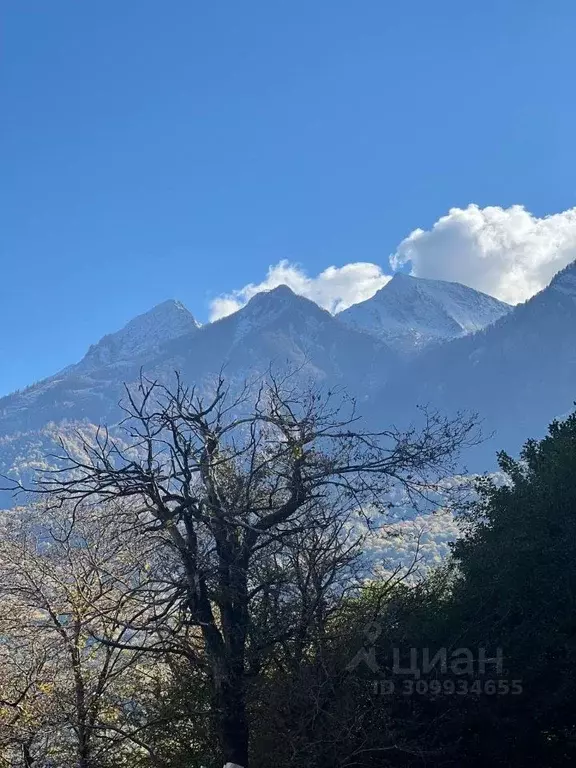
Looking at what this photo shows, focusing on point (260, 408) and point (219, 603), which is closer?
point (219, 603)

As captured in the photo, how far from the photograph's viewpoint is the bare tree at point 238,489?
8.34m

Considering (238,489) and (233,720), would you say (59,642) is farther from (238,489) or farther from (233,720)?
(238,489)

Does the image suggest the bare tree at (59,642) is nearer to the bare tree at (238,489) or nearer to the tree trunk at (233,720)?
the bare tree at (238,489)

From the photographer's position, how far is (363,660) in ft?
36.1

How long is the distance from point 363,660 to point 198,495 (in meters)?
4.53

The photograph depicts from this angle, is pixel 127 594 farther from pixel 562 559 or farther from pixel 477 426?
pixel 562 559

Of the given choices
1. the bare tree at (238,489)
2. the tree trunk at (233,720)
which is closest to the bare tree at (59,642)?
the bare tree at (238,489)

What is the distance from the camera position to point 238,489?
30.8 feet

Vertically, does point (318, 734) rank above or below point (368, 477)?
below

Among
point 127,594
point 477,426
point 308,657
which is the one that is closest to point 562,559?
point 477,426

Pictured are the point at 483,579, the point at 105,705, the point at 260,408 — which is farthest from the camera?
the point at 483,579

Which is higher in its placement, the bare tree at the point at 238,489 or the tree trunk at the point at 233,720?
the bare tree at the point at 238,489

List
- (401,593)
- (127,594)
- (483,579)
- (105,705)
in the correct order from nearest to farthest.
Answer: (127,594), (105,705), (401,593), (483,579)

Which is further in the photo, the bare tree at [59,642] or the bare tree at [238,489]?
the bare tree at [59,642]
